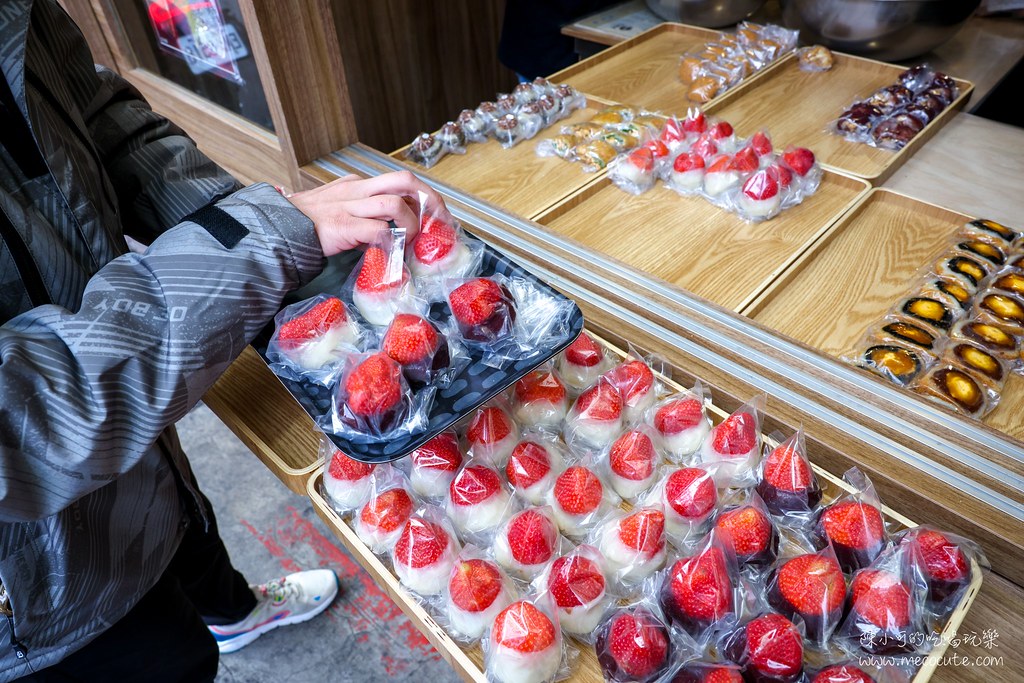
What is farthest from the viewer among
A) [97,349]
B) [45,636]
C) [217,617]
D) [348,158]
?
[217,617]

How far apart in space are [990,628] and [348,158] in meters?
1.51

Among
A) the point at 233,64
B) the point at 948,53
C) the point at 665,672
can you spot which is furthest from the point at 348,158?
A: the point at 948,53

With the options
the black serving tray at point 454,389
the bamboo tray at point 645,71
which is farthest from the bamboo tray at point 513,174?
the black serving tray at point 454,389

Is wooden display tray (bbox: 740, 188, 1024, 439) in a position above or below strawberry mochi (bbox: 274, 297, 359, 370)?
below

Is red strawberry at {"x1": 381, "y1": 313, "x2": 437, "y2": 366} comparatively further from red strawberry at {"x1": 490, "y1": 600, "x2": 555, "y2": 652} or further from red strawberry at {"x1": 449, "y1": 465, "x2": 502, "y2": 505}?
red strawberry at {"x1": 490, "y1": 600, "x2": 555, "y2": 652}

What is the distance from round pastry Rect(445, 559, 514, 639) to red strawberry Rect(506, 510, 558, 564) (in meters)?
0.04

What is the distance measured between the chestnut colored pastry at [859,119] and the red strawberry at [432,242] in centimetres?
128

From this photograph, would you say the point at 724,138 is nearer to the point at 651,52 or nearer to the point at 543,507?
the point at 651,52

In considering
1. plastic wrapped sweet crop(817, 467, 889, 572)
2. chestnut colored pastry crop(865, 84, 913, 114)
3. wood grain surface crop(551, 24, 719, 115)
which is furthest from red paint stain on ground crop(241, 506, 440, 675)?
chestnut colored pastry crop(865, 84, 913, 114)

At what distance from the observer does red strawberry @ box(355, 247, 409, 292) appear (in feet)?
3.17

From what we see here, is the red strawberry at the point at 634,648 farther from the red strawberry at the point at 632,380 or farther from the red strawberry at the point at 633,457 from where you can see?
the red strawberry at the point at 632,380

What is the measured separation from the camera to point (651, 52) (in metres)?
2.27

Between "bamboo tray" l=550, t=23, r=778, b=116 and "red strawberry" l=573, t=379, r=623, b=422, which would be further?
"bamboo tray" l=550, t=23, r=778, b=116

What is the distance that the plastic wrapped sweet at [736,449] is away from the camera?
3.07 feet
